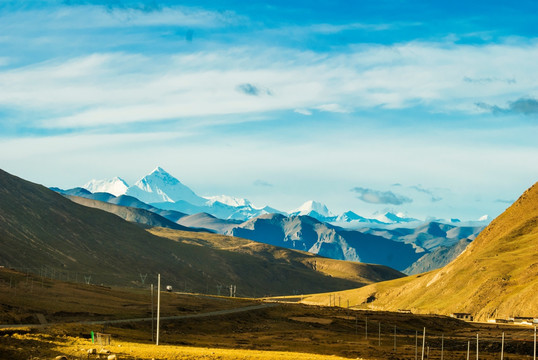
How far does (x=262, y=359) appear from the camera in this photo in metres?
79.0

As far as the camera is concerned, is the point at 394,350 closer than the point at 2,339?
No

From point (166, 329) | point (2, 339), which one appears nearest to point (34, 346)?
point (2, 339)

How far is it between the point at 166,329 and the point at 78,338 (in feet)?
182

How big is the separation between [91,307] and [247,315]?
45.6 m

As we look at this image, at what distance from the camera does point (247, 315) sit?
19450cm

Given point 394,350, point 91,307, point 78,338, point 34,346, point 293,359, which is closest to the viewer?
point 34,346

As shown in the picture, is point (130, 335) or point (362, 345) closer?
point (130, 335)

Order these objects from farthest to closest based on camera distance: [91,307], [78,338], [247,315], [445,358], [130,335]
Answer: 1. [247,315]
2. [91,307]
3. [445,358]
4. [130,335]
5. [78,338]

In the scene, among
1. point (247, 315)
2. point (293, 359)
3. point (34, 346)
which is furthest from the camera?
point (247, 315)

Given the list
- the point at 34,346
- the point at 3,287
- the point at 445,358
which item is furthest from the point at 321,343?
the point at 3,287

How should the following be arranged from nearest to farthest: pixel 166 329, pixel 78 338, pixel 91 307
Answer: pixel 78 338 → pixel 166 329 → pixel 91 307

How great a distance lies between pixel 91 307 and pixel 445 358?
297 feet

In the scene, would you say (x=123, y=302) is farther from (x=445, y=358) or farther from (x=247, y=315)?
(x=445, y=358)

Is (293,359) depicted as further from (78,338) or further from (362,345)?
(362,345)
